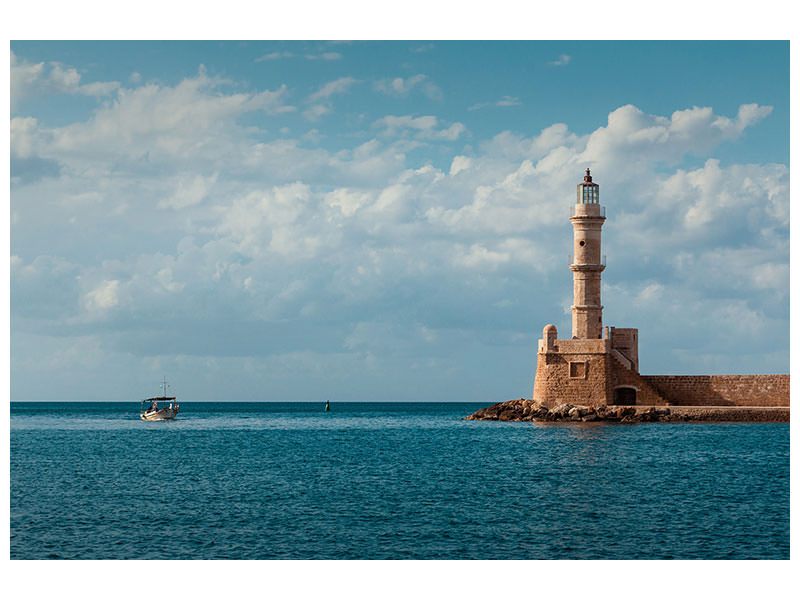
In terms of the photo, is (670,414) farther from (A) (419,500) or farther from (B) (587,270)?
(A) (419,500)

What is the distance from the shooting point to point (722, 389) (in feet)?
178

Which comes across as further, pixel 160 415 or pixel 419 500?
pixel 160 415

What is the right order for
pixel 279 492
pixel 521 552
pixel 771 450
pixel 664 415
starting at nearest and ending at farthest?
pixel 521 552 < pixel 279 492 < pixel 771 450 < pixel 664 415

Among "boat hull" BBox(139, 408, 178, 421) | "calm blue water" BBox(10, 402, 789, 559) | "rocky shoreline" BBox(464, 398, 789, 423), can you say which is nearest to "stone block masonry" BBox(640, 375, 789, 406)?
"rocky shoreline" BBox(464, 398, 789, 423)

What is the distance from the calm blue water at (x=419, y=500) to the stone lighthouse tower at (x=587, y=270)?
30.6 feet

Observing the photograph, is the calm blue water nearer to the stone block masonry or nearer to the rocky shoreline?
the rocky shoreline

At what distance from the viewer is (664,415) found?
52844 millimetres

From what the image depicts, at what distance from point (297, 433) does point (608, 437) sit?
2222 cm

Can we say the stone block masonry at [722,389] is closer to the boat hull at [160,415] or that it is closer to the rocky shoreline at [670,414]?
the rocky shoreline at [670,414]

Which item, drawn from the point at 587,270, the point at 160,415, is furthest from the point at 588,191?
the point at 160,415

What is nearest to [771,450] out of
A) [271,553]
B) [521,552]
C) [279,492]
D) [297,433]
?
[279,492]

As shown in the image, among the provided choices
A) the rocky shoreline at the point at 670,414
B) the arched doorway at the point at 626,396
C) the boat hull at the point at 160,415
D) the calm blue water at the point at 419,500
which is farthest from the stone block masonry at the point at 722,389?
the boat hull at the point at 160,415

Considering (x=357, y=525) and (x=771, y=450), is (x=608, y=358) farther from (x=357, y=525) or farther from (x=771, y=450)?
(x=357, y=525)

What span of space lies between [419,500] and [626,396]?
104 feet
